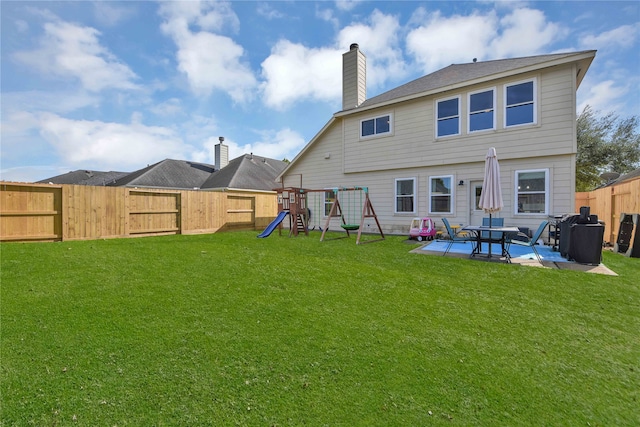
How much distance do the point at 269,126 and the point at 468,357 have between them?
22823 mm

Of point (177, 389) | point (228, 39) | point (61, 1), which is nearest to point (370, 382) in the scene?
point (177, 389)

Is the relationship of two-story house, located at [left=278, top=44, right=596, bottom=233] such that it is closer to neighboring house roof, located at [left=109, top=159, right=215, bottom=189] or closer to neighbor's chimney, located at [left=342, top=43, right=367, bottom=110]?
neighbor's chimney, located at [left=342, top=43, right=367, bottom=110]

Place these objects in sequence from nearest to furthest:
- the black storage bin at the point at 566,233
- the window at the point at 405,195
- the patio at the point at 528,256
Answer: the patio at the point at 528,256, the black storage bin at the point at 566,233, the window at the point at 405,195

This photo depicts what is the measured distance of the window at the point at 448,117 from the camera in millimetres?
10023

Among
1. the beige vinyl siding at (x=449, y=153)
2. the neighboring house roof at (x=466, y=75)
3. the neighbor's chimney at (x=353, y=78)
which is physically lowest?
the beige vinyl siding at (x=449, y=153)

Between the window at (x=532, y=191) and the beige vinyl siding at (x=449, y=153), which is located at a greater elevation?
the beige vinyl siding at (x=449, y=153)

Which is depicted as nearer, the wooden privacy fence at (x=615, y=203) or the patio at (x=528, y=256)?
the patio at (x=528, y=256)

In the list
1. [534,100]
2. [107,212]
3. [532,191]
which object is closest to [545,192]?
[532,191]

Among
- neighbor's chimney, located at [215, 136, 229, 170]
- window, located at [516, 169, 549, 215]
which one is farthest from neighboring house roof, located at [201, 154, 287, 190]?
window, located at [516, 169, 549, 215]

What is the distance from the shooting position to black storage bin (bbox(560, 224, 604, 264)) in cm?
569

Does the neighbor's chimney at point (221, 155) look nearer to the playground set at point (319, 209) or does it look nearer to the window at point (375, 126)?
the playground set at point (319, 209)

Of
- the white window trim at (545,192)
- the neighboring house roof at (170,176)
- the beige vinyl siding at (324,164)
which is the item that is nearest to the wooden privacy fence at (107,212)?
the beige vinyl siding at (324,164)

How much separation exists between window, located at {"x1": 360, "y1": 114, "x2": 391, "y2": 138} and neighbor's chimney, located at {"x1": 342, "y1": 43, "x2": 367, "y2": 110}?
4.27 ft

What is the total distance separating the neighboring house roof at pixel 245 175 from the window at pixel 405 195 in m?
12.1
